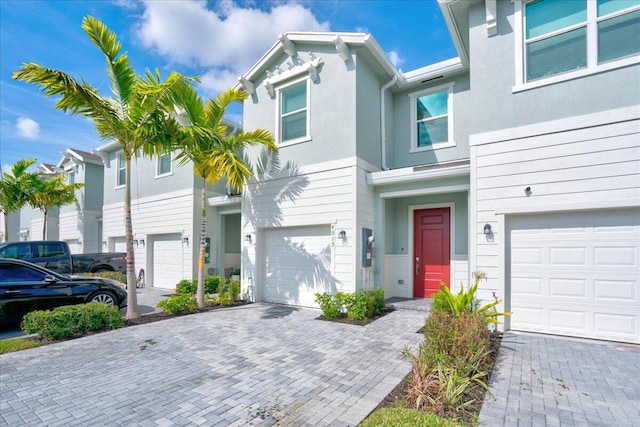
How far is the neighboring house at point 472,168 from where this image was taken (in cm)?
536

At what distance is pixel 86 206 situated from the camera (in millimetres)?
17641

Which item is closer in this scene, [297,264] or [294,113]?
[297,264]

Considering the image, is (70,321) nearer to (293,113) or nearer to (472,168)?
(293,113)

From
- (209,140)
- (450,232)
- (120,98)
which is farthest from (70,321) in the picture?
(450,232)

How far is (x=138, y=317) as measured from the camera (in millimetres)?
7426

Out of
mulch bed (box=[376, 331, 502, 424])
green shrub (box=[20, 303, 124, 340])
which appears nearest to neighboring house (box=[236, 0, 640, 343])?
mulch bed (box=[376, 331, 502, 424])

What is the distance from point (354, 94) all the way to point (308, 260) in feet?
14.4

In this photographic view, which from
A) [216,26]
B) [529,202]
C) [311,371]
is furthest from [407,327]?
[216,26]

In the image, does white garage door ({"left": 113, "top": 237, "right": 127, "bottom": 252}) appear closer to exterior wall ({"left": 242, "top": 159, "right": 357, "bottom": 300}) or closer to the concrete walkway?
exterior wall ({"left": 242, "top": 159, "right": 357, "bottom": 300})

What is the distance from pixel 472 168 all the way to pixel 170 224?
10.7 m

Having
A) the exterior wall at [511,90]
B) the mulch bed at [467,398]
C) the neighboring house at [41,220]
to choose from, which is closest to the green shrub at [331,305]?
the mulch bed at [467,398]

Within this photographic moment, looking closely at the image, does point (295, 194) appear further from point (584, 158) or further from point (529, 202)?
point (584, 158)

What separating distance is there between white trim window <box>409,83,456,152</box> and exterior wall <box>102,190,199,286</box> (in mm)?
7903

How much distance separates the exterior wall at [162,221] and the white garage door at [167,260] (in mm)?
238
